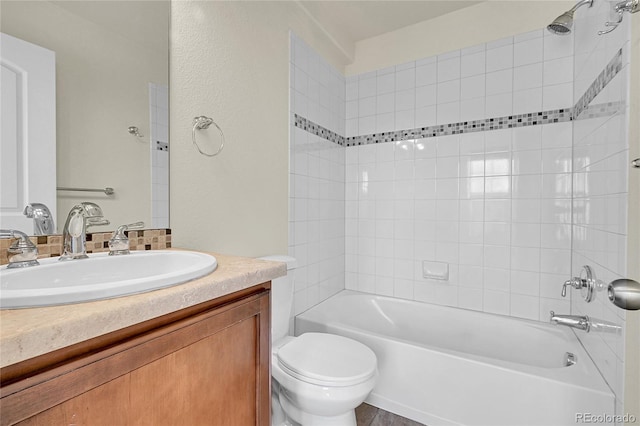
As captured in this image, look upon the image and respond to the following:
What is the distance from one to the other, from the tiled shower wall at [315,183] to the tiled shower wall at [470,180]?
0.19 m

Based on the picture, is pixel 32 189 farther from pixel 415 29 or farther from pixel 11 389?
pixel 415 29

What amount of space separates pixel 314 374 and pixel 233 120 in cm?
129

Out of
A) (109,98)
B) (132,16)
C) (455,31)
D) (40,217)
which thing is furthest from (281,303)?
(455,31)

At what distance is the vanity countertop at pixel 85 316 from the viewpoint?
1.44 ft

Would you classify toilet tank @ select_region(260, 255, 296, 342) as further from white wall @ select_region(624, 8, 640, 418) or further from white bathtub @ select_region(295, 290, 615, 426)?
white wall @ select_region(624, 8, 640, 418)

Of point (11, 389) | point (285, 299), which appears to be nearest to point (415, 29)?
point (285, 299)

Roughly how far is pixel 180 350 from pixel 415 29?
2693 mm

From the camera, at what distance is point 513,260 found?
2.08 meters

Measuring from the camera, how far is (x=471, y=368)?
1.49 metres

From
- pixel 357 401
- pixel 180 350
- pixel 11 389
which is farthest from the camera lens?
pixel 357 401

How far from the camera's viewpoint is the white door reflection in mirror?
836mm

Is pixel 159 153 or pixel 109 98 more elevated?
pixel 109 98

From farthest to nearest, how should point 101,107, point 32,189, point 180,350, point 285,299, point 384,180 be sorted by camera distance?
point 384,180, point 285,299, point 101,107, point 32,189, point 180,350

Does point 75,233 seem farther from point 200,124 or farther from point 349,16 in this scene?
point 349,16
